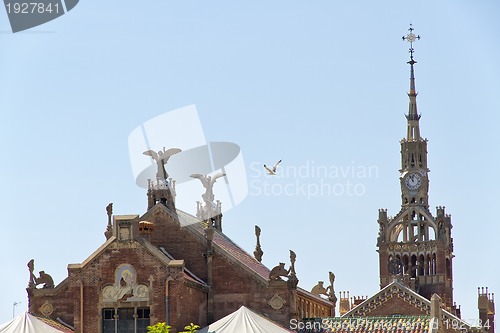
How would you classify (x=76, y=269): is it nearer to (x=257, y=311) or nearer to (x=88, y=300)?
(x=88, y=300)

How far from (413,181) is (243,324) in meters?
111

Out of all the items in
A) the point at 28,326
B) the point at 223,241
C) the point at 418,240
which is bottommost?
the point at 28,326

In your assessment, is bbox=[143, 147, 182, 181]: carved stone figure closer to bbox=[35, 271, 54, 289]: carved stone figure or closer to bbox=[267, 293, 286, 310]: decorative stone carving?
bbox=[35, 271, 54, 289]: carved stone figure

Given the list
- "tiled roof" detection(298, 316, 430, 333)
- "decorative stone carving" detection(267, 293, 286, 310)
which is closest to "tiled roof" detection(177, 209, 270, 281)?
"decorative stone carving" detection(267, 293, 286, 310)

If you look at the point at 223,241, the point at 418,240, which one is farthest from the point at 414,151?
the point at 223,241

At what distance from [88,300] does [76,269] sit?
77.5 inches

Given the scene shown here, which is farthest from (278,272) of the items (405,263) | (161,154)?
(405,263)

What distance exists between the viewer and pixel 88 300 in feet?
304

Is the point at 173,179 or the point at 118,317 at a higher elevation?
the point at 173,179

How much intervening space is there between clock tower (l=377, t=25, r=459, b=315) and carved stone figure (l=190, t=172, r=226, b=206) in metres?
83.6

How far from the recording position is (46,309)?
3757 inches

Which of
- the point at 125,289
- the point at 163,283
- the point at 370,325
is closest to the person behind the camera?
the point at 163,283

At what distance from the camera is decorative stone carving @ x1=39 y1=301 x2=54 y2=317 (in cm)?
9544

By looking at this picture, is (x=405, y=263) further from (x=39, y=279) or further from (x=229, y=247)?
(x=39, y=279)
